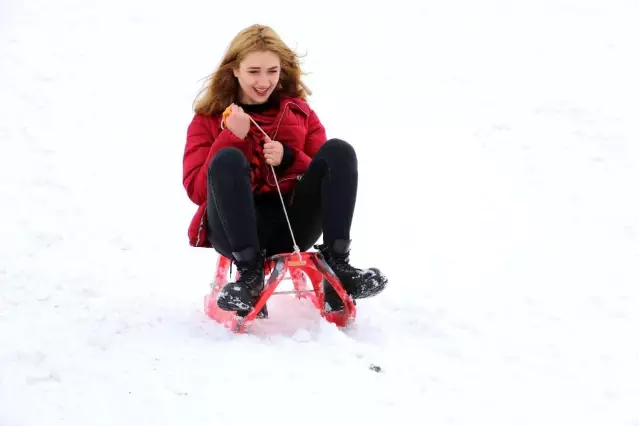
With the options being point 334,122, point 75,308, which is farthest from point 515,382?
point 334,122

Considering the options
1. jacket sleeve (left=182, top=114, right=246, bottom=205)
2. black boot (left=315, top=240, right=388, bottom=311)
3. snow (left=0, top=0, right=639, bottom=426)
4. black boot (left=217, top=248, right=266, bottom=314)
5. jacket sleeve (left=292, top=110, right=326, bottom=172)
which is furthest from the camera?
jacket sleeve (left=292, top=110, right=326, bottom=172)

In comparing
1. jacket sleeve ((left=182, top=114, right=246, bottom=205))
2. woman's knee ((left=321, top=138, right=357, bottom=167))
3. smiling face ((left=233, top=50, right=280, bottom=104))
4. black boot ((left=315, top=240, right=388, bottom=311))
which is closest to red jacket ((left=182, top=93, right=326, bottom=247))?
jacket sleeve ((left=182, top=114, right=246, bottom=205))

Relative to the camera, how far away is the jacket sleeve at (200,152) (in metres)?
3.08

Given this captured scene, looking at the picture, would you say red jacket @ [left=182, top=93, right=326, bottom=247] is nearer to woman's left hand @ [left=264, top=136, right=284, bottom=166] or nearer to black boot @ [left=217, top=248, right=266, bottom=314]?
woman's left hand @ [left=264, top=136, right=284, bottom=166]

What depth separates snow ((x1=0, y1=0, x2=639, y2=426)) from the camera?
2592 mm

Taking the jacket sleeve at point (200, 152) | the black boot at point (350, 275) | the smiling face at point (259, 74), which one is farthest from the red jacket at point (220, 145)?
the black boot at point (350, 275)

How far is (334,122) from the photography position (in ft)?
21.5

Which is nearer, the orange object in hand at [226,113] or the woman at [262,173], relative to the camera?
the woman at [262,173]

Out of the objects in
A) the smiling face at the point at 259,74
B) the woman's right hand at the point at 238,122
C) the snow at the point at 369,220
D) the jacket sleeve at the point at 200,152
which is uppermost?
the smiling face at the point at 259,74

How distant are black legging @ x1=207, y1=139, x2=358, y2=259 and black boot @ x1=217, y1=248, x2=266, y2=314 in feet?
0.14

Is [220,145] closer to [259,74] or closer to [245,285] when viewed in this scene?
[259,74]

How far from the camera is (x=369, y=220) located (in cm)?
509

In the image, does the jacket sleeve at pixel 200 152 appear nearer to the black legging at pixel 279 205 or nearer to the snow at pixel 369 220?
the black legging at pixel 279 205

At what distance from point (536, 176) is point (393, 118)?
154 centimetres
